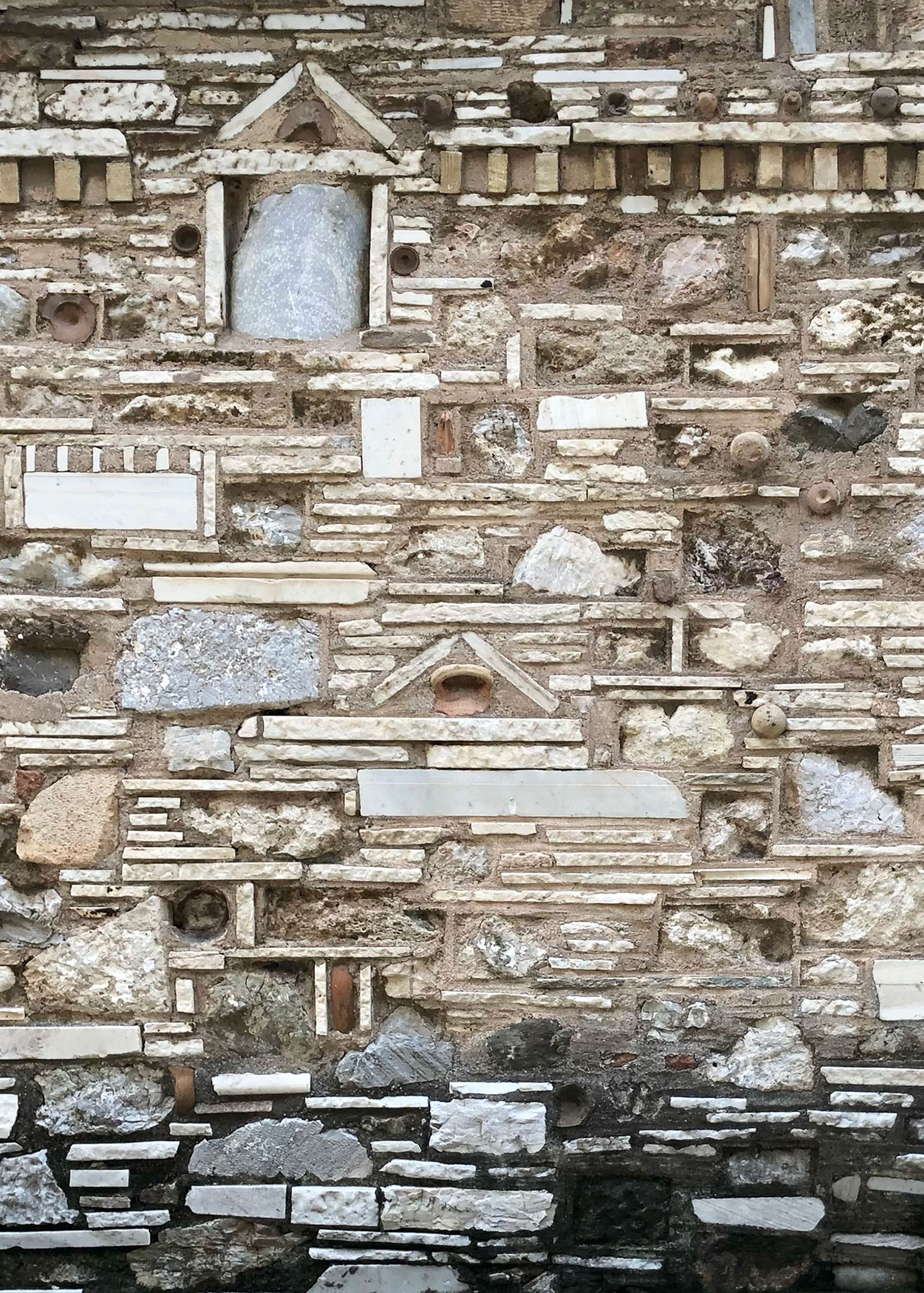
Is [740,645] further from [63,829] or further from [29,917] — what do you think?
[29,917]

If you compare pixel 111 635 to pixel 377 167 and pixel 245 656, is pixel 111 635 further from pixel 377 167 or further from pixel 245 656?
pixel 377 167

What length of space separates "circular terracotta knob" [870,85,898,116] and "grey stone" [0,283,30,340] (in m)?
2.36

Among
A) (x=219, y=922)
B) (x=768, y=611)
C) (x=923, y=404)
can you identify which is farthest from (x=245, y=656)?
(x=923, y=404)

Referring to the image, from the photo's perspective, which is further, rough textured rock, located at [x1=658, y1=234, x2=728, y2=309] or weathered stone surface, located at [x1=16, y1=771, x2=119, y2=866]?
rough textured rock, located at [x1=658, y1=234, x2=728, y2=309]

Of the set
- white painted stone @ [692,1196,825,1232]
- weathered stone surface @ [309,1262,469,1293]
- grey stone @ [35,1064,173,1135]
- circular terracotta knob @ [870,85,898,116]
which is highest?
circular terracotta knob @ [870,85,898,116]

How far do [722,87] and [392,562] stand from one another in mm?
1573

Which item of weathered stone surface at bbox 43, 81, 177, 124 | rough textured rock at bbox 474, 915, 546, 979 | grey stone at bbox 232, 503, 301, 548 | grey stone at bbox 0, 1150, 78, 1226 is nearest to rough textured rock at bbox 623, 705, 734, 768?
rough textured rock at bbox 474, 915, 546, 979

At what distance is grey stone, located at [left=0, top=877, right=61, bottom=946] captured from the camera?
2.65 m

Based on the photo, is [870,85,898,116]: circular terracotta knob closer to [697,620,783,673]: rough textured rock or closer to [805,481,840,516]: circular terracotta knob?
[805,481,840,516]: circular terracotta knob

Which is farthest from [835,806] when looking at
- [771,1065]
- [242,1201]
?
[242,1201]

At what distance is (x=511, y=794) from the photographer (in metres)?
2.65

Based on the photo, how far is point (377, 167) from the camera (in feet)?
9.01

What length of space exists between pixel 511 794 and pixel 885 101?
6.87ft

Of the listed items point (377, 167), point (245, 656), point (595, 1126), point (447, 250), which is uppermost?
point (377, 167)
